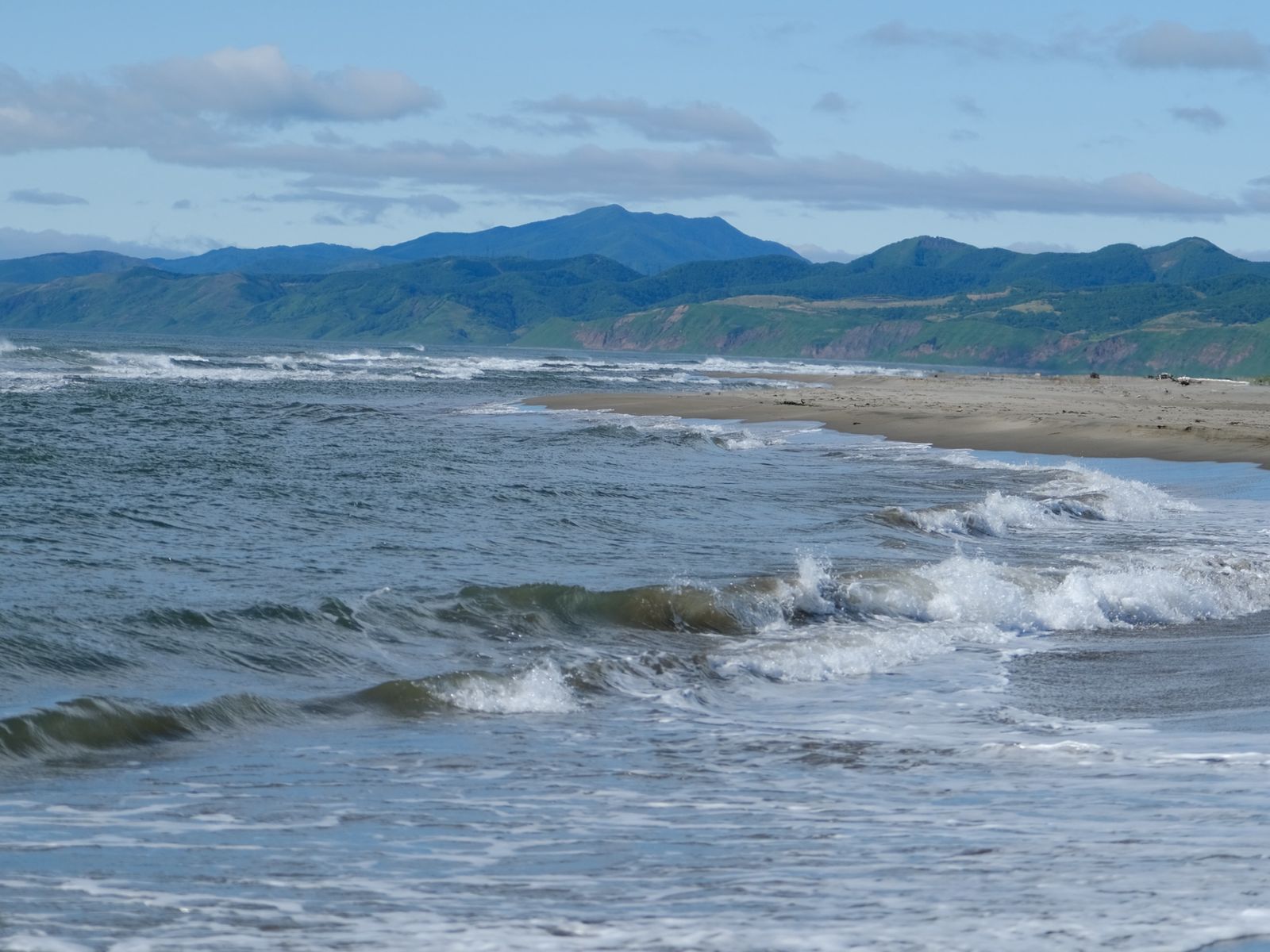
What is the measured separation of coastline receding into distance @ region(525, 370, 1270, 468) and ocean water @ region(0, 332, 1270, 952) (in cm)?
1034

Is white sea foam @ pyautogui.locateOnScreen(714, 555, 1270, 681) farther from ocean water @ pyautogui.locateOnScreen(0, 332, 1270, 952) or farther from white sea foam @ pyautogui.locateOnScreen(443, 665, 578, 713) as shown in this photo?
white sea foam @ pyautogui.locateOnScreen(443, 665, 578, 713)

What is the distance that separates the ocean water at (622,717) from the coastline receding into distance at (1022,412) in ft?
33.9

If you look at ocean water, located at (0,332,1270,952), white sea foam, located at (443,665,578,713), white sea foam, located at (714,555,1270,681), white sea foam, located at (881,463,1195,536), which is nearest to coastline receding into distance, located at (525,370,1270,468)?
white sea foam, located at (881,463,1195,536)

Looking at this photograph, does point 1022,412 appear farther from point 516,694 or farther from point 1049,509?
point 516,694

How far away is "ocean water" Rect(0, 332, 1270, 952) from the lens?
5672mm

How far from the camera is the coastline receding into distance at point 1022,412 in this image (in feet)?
105

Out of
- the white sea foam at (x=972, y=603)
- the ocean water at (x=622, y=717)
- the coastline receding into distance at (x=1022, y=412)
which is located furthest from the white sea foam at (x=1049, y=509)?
the coastline receding into distance at (x=1022, y=412)

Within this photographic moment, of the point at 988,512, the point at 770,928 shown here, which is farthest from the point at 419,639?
the point at 988,512

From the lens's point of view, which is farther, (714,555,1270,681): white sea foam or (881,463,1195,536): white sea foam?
(881,463,1195,536): white sea foam

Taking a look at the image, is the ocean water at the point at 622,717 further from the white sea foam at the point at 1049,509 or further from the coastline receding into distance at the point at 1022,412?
the coastline receding into distance at the point at 1022,412

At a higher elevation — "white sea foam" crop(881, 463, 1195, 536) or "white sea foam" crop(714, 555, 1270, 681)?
"white sea foam" crop(881, 463, 1195, 536)

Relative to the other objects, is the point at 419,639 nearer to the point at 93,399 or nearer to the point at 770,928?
the point at 770,928

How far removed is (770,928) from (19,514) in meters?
14.0

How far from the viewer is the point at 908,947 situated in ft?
17.0
